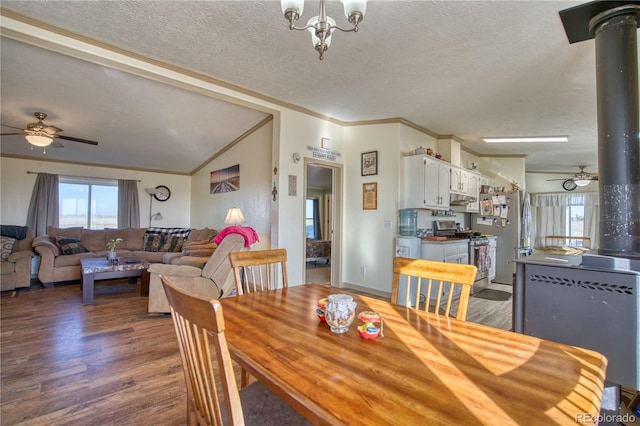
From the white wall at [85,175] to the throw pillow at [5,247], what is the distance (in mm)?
1382

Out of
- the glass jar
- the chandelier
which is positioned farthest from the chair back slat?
the chandelier

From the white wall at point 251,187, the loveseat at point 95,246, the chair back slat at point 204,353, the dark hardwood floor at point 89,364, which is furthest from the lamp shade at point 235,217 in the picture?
the chair back slat at point 204,353

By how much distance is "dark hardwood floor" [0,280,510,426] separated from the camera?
1.72m

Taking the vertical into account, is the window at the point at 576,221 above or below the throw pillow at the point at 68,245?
above

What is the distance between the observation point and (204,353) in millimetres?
757

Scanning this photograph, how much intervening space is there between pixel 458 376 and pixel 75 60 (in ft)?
14.4

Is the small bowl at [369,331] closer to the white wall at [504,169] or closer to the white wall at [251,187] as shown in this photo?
the white wall at [251,187]

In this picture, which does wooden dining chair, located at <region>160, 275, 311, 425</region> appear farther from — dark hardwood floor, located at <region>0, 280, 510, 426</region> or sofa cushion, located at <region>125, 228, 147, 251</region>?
sofa cushion, located at <region>125, 228, 147, 251</region>

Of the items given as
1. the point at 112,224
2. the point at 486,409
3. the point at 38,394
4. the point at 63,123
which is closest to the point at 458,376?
the point at 486,409

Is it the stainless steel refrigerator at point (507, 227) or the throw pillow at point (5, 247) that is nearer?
the throw pillow at point (5, 247)

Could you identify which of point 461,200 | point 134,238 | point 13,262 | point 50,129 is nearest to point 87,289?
point 13,262

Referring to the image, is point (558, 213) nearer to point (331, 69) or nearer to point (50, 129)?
point (331, 69)

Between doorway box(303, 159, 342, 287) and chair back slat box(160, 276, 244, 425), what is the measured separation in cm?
337

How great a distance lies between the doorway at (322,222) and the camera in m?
4.81
